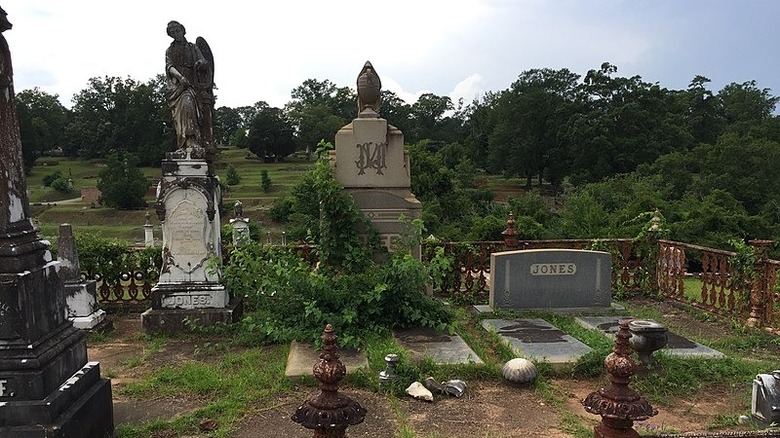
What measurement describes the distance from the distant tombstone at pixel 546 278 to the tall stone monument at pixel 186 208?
380cm

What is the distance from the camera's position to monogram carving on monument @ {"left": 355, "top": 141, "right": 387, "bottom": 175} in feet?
25.9

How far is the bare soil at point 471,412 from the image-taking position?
4297 mm

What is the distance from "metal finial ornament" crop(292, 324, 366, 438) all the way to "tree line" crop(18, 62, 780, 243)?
43.9 feet

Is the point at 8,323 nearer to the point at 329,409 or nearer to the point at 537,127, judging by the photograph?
the point at 329,409

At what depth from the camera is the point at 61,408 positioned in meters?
3.68

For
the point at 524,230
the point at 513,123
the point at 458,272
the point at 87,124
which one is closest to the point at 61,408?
the point at 458,272

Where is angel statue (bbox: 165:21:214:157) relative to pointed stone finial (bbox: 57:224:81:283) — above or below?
above

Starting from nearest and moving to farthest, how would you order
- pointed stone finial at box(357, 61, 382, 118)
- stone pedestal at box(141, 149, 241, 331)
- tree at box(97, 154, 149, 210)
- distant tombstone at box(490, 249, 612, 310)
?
stone pedestal at box(141, 149, 241, 331), pointed stone finial at box(357, 61, 382, 118), distant tombstone at box(490, 249, 612, 310), tree at box(97, 154, 149, 210)

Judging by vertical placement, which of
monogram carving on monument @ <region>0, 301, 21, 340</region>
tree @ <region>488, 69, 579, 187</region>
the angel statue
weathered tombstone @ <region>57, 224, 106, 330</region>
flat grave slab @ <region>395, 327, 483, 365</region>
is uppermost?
tree @ <region>488, 69, 579, 187</region>

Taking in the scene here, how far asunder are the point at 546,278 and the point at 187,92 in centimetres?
571

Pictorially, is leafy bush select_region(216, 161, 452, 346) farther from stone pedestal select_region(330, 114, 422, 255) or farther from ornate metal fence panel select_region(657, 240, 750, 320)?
ornate metal fence panel select_region(657, 240, 750, 320)

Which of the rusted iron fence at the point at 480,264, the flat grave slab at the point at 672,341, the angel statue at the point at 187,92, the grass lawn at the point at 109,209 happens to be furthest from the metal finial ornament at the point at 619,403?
the grass lawn at the point at 109,209

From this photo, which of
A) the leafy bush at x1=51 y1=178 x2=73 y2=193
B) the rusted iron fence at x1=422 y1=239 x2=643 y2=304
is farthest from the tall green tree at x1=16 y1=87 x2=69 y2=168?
the rusted iron fence at x1=422 y1=239 x2=643 y2=304

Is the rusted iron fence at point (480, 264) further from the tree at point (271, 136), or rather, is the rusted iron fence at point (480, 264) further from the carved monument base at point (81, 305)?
the tree at point (271, 136)
